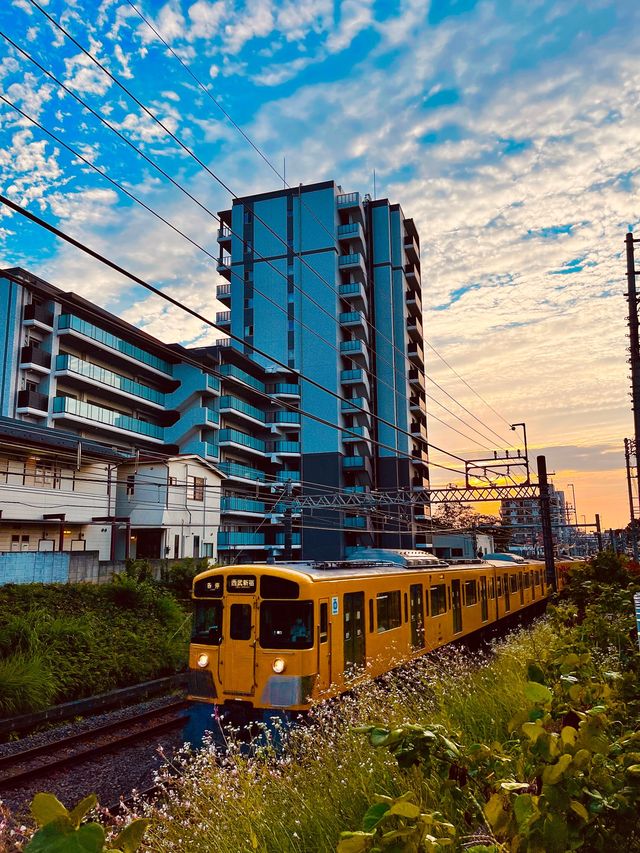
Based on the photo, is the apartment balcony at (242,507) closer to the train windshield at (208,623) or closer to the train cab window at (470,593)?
the train cab window at (470,593)

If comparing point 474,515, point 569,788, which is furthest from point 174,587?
point 474,515

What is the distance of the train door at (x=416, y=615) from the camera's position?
12.8m

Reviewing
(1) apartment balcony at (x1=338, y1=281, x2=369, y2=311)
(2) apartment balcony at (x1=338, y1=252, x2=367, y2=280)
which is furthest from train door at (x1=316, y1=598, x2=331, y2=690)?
(2) apartment balcony at (x1=338, y1=252, x2=367, y2=280)

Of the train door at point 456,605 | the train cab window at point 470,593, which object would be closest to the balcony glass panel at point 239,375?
the train cab window at point 470,593

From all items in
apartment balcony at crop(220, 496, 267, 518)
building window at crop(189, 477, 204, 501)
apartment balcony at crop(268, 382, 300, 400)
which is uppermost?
apartment balcony at crop(268, 382, 300, 400)

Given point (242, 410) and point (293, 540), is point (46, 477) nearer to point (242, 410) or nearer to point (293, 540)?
point (242, 410)

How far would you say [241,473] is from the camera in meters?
44.2

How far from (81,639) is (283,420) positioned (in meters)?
34.0

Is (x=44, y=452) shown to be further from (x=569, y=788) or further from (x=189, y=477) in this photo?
(x=569, y=788)

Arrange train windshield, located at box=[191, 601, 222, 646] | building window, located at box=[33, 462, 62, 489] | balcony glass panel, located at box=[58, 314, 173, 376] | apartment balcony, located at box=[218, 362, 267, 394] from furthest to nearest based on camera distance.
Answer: apartment balcony, located at box=[218, 362, 267, 394], balcony glass panel, located at box=[58, 314, 173, 376], building window, located at box=[33, 462, 62, 489], train windshield, located at box=[191, 601, 222, 646]

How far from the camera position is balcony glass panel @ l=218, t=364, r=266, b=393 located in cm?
4347

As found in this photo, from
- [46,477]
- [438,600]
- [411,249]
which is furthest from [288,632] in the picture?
[411,249]

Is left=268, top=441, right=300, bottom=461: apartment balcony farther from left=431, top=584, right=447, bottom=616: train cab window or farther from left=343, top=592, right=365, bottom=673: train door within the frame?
left=343, top=592, right=365, bottom=673: train door

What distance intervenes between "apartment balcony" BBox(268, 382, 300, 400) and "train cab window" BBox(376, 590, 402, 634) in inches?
1412
